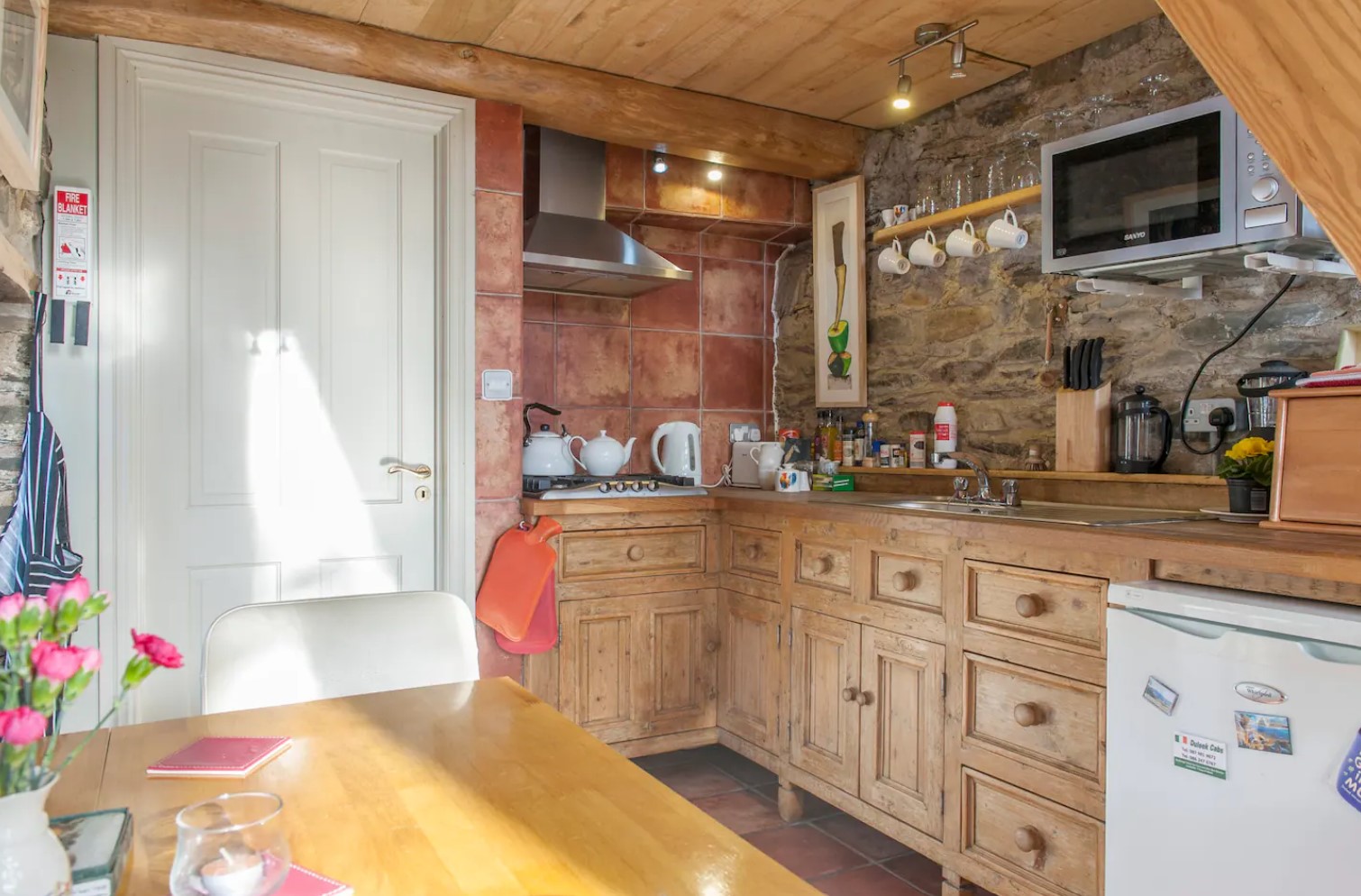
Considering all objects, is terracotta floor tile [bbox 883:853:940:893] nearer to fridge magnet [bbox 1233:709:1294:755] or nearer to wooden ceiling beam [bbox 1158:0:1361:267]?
fridge magnet [bbox 1233:709:1294:755]

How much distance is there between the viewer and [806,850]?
104 inches

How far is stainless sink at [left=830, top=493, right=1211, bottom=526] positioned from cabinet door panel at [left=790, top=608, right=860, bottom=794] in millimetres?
394

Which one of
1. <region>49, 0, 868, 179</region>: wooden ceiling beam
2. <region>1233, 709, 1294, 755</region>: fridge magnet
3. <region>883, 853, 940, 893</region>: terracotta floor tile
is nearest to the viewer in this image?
<region>1233, 709, 1294, 755</region>: fridge magnet

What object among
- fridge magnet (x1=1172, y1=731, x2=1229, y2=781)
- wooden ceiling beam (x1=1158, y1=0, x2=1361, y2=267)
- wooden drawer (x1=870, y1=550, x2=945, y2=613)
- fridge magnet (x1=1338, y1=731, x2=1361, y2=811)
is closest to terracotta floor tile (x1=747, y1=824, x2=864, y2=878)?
wooden drawer (x1=870, y1=550, x2=945, y2=613)

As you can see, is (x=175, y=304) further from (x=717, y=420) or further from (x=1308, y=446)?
(x=1308, y=446)

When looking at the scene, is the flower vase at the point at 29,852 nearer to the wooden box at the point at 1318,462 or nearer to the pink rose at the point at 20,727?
the pink rose at the point at 20,727

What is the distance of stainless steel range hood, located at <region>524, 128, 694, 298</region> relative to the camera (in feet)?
10.9

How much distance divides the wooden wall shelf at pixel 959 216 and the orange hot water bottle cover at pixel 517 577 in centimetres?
169

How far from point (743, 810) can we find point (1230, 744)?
5.37ft

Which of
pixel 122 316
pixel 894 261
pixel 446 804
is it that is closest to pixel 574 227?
pixel 894 261

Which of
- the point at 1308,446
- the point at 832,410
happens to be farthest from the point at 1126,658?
the point at 832,410

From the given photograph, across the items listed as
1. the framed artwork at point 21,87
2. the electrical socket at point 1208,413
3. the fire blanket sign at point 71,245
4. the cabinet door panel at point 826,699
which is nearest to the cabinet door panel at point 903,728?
the cabinet door panel at point 826,699

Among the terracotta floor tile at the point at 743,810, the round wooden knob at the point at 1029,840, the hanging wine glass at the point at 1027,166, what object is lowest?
the terracotta floor tile at the point at 743,810

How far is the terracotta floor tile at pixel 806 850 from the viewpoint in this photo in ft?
8.34
